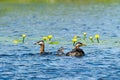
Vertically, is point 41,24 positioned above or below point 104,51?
above

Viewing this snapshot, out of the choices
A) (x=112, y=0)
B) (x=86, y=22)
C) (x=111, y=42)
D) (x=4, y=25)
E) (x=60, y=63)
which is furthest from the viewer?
(x=112, y=0)

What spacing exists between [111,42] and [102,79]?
55.9 feet

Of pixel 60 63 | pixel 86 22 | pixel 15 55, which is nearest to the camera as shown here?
pixel 60 63

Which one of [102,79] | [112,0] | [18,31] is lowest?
[102,79]

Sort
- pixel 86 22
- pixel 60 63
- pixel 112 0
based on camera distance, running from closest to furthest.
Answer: pixel 60 63
pixel 86 22
pixel 112 0

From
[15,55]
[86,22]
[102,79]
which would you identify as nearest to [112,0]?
[86,22]

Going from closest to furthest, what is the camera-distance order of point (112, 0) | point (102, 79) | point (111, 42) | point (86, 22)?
point (102, 79) < point (111, 42) < point (86, 22) < point (112, 0)

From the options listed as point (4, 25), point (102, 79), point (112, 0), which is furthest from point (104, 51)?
point (112, 0)

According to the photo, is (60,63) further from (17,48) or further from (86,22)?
(86,22)

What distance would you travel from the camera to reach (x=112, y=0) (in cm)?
12450

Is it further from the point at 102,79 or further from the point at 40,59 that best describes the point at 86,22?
the point at 102,79

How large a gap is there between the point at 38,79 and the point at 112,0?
317 ft

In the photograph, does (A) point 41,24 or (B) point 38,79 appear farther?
(A) point 41,24

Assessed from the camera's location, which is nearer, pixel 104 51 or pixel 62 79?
pixel 62 79
